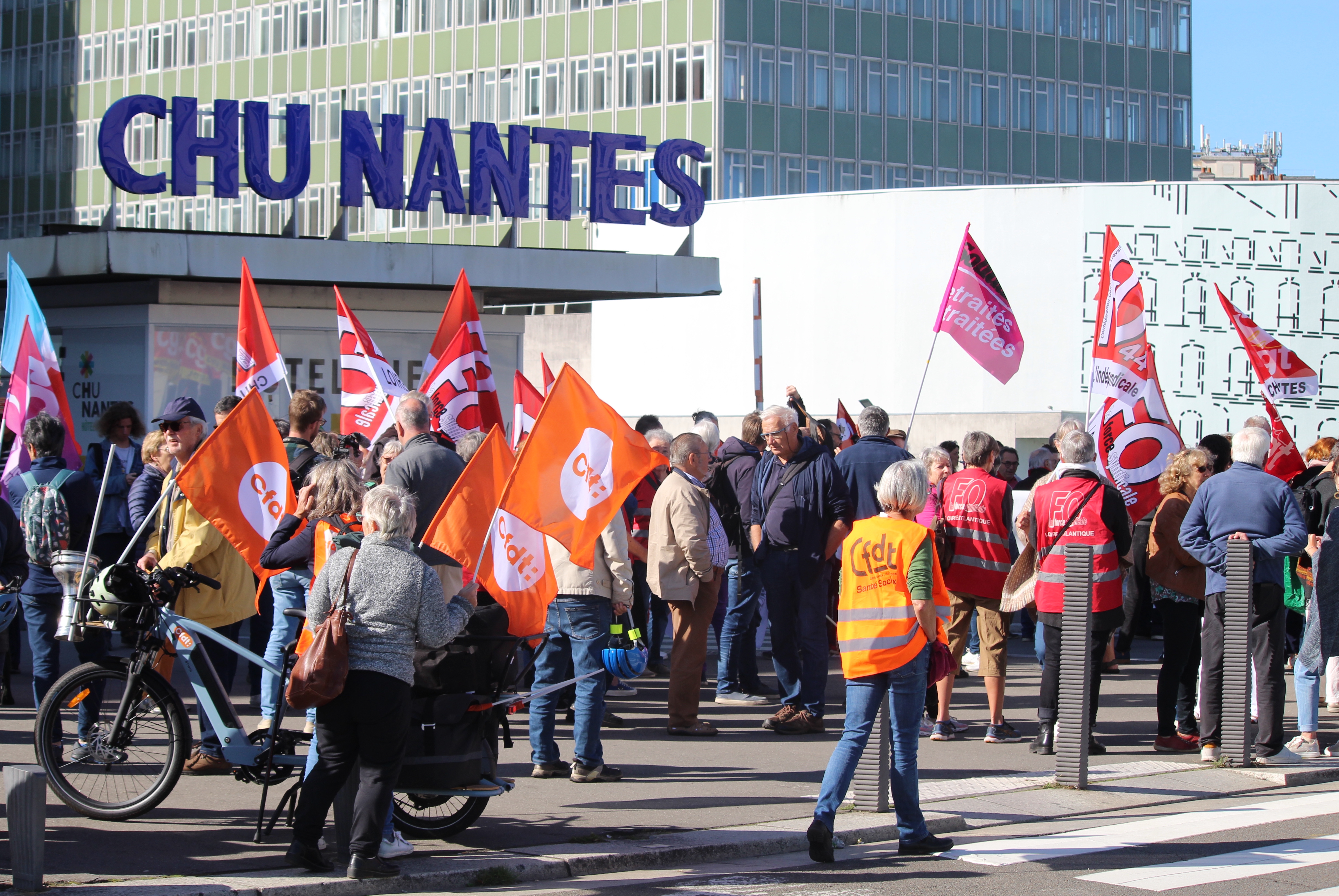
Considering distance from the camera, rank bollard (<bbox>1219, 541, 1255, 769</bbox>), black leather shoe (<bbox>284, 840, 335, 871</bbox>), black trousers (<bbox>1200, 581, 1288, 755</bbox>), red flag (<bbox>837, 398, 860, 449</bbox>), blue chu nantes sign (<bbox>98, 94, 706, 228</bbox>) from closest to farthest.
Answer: black leather shoe (<bbox>284, 840, 335, 871</bbox>) < bollard (<bbox>1219, 541, 1255, 769</bbox>) < black trousers (<bbox>1200, 581, 1288, 755</bbox>) < red flag (<bbox>837, 398, 860, 449</bbox>) < blue chu nantes sign (<bbox>98, 94, 706, 228</bbox>)

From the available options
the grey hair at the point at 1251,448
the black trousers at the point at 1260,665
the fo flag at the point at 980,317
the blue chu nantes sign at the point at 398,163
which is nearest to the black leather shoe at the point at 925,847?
the black trousers at the point at 1260,665

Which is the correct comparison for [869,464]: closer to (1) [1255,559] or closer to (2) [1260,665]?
(1) [1255,559]

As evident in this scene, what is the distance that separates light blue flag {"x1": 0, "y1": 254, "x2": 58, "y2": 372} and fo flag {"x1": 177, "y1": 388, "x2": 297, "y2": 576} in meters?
3.61

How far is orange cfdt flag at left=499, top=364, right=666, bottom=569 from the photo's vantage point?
25.7 ft

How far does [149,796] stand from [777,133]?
5266 cm

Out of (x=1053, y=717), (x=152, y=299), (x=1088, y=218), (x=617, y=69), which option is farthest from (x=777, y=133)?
(x=1053, y=717)

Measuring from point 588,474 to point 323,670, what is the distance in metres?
1.98

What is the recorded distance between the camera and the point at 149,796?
771 cm

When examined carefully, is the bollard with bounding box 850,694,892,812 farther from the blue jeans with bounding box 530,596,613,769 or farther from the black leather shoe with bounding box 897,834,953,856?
the blue jeans with bounding box 530,596,613,769

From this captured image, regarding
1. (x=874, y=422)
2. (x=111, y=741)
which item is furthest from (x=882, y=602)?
(x=874, y=422)

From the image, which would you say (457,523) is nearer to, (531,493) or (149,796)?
(531,493)

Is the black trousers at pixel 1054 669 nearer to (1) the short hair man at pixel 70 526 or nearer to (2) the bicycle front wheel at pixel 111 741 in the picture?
(2) the bicycle front wheel at pixel 111 741

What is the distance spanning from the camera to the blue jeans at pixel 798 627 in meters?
10.9

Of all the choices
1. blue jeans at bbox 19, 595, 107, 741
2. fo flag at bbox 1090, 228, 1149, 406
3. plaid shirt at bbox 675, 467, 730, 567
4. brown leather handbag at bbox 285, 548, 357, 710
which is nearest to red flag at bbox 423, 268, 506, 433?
plaid shirt at bbox 675, 467, 730, 567
